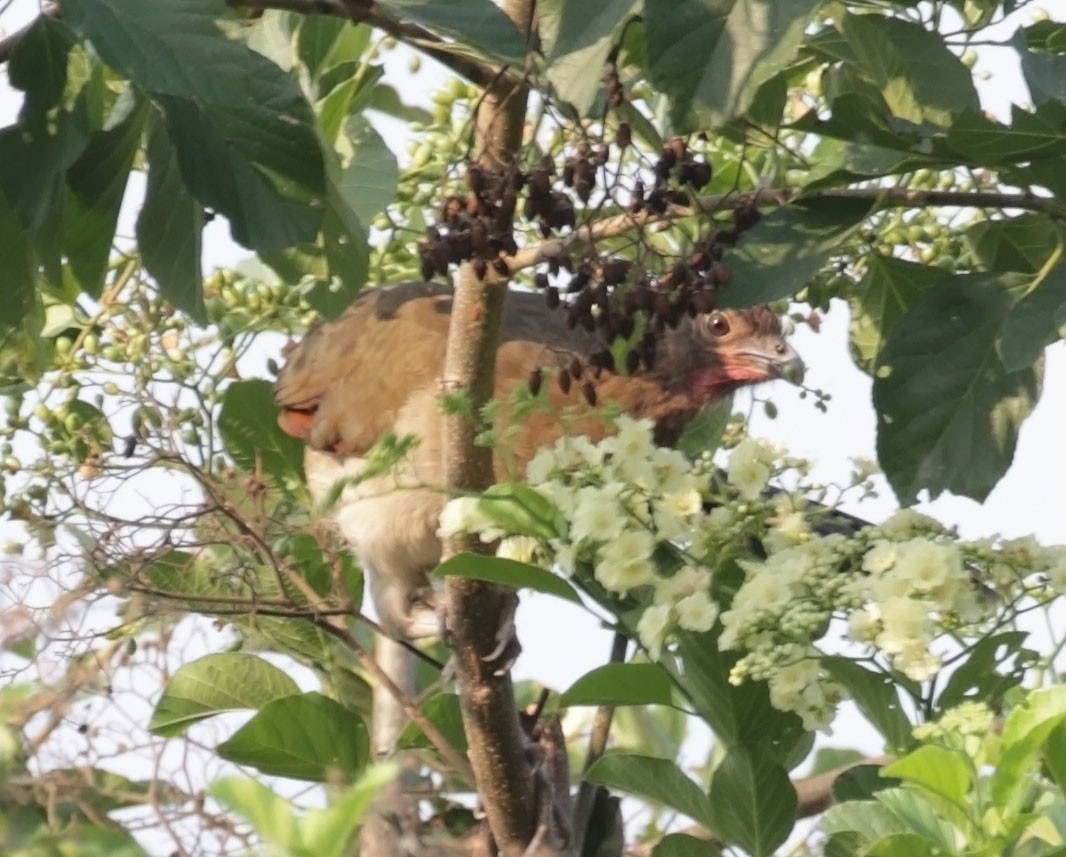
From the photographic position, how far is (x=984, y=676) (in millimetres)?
1975

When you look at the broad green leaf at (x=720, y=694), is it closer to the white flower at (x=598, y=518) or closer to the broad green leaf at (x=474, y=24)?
the white flower at (x=598, y=518)

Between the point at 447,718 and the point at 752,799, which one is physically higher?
the point at 447,718

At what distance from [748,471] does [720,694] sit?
255 mm

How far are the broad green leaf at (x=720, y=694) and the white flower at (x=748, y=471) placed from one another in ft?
0.57

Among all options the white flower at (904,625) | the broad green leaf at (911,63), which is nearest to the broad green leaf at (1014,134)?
the broad green leaf at (911,63)

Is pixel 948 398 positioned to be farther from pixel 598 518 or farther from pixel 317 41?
pixel 317 41

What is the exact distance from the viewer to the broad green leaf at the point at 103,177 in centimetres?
220

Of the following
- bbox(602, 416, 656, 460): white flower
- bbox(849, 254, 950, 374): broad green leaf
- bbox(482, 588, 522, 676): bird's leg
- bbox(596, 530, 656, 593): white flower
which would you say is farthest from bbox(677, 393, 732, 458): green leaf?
bbox(596, 530, 656, 593): white flower

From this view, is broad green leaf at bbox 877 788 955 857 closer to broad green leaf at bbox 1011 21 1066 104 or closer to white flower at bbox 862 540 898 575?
white flower at bbox 862 540 898 575

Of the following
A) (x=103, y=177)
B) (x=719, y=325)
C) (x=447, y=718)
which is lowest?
(x=447, y=718)

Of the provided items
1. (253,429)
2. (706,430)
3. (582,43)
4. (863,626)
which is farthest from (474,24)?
(706,430)

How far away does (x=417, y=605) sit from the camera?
158 inches

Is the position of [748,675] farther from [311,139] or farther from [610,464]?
[311,139]

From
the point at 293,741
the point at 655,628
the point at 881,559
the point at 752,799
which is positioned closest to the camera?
the point at 881,559
